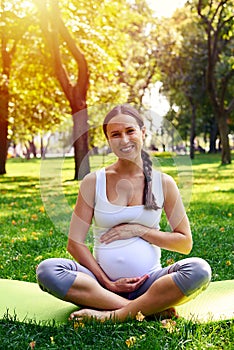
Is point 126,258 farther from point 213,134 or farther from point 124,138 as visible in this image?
point 213,134

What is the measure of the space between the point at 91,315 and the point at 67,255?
2.33 m

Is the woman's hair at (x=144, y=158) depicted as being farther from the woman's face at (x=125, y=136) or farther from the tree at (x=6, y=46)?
the tree at (x=6, y=46)

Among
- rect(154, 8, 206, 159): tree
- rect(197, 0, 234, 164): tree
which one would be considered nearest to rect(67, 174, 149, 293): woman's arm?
rect(197, 0, 234, 164): tree

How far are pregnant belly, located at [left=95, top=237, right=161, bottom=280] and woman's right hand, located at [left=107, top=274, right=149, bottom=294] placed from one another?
5 centimetres

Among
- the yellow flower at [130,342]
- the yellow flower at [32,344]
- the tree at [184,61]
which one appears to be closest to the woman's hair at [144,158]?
the yellow flower at [130,342]

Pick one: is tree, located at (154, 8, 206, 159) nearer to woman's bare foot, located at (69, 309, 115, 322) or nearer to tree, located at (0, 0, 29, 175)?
tree, located at (0, 0, 29, 175)

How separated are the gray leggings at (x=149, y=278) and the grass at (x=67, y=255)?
0.63ft

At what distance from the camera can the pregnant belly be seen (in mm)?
3479

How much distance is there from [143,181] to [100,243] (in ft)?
1.40

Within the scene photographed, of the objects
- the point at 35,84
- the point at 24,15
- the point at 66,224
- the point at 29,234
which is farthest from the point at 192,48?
the point at 66,224

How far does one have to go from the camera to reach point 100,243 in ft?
11.5

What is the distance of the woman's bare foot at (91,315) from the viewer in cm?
336

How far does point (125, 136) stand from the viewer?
341 cm

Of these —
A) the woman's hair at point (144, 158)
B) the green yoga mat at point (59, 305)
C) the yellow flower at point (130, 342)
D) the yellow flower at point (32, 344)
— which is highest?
the woman's hair at point (144, 158)
